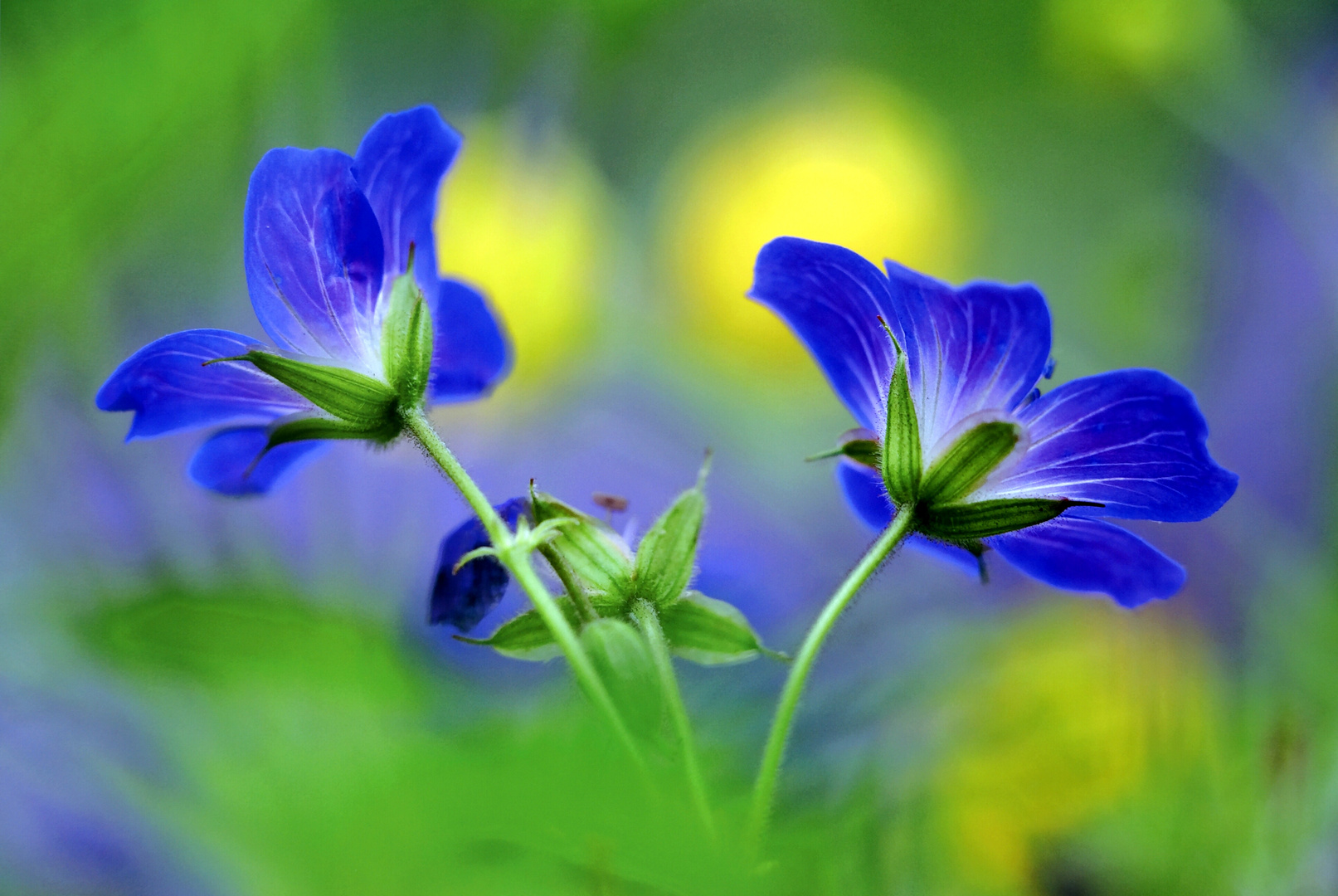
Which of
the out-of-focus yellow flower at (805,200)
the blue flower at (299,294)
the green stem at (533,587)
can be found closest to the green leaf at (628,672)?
the green stem at (533,587)

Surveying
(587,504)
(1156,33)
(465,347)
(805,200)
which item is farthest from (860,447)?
(805,200)

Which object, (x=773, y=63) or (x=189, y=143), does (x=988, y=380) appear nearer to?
(x=189, y=143)

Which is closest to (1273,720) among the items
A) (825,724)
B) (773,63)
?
(825,724)

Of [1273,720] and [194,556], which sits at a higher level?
[194,556]

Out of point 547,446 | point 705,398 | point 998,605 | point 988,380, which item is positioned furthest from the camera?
point 705,398

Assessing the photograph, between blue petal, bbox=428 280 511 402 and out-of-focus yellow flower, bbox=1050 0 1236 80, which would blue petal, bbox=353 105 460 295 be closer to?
blue petal, bbox=428 280 511 402

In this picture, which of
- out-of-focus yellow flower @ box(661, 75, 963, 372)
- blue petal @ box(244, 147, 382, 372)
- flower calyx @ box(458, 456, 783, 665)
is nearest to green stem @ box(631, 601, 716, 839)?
flower calyx @ box(458, 456, 783, 665)
